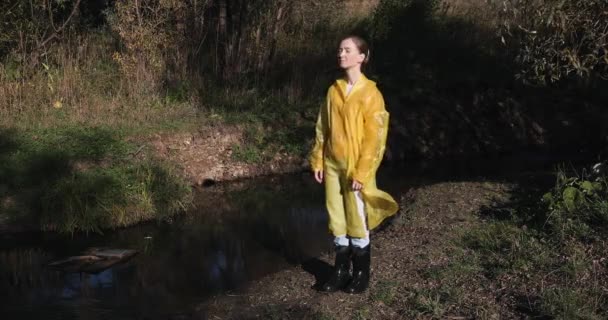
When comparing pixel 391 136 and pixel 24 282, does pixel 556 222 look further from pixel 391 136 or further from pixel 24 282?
pixel 391 136

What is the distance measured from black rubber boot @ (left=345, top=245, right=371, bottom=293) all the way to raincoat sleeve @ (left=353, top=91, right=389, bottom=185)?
0.59 meters

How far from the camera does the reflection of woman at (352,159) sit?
5473 millimetres

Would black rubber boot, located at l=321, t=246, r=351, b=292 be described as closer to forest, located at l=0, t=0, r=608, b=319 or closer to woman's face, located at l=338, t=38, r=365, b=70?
forest, located at l=0, t=0, r=608, b=319

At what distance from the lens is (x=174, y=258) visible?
26.5 feet

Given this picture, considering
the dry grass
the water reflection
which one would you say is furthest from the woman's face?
the dry grass

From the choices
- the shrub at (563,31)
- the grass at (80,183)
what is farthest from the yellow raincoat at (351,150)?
the grass at (80,183)

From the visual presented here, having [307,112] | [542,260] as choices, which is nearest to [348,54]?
[542,260]

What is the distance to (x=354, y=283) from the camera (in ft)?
19.0

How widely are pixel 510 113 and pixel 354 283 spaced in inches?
367

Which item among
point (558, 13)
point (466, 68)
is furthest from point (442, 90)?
point (558, 13)

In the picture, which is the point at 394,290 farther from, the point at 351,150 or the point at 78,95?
the point at 78,95

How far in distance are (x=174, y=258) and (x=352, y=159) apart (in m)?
3.17

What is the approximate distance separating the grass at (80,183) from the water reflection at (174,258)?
24 centimetres

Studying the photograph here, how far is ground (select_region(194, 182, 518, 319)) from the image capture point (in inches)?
212
